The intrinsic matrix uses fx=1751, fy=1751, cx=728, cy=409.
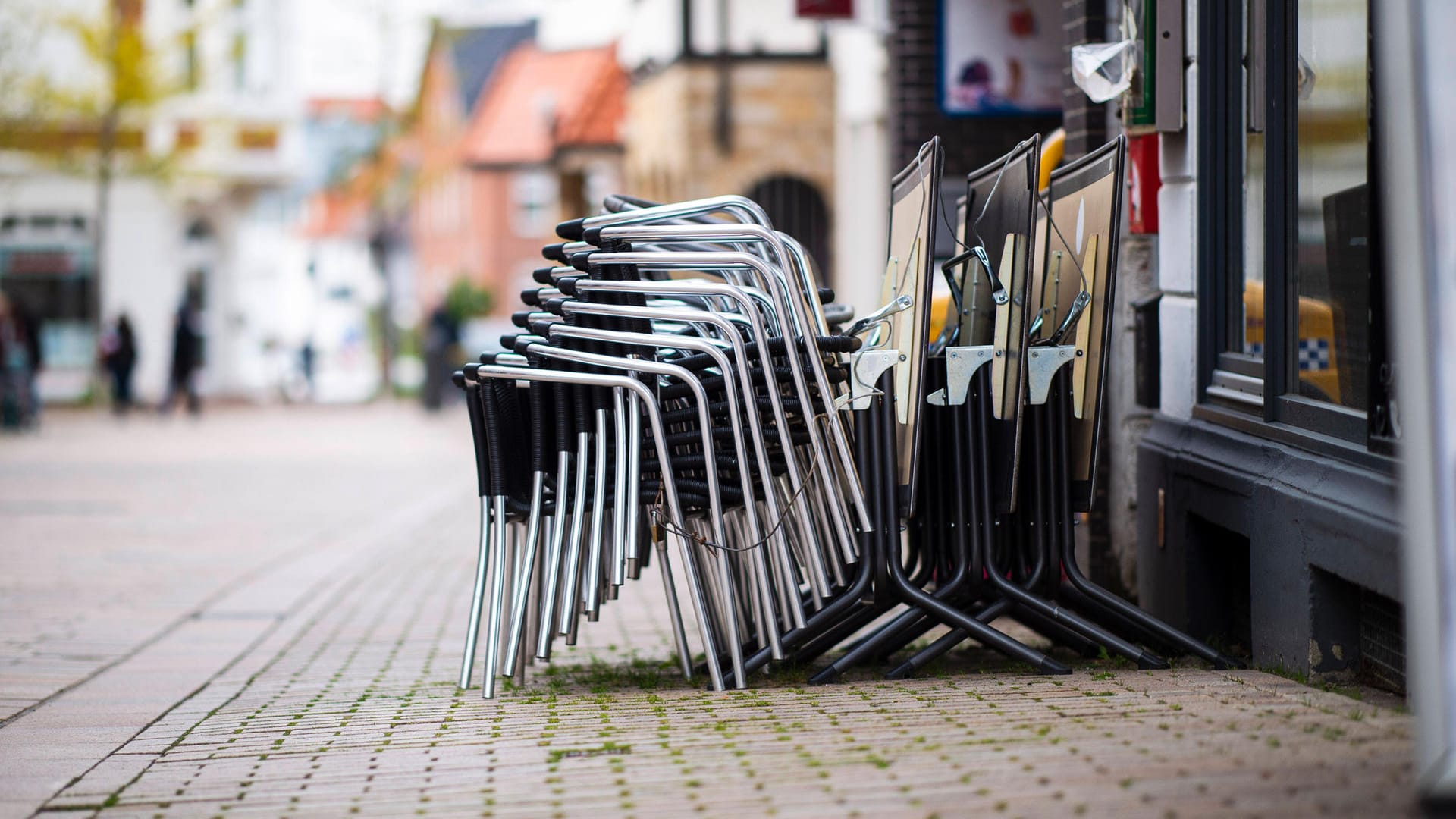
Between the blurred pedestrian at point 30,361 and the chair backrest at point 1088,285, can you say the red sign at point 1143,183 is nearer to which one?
Result: the chair backrest at point 1088,285

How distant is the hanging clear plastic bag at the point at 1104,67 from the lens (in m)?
5.79

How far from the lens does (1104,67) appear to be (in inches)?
231

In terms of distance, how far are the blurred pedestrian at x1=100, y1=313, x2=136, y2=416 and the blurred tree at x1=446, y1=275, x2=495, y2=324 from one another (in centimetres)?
586

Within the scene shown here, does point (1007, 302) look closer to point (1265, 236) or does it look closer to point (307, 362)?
point (1265, 236)

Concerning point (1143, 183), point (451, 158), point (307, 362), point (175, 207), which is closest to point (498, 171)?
point (451, 158)

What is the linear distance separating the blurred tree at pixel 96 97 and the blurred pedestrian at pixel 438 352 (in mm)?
5789

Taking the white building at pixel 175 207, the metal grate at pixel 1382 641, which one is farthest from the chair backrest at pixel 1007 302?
the white building at pixel 175 207

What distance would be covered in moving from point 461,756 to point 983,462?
1.75 m

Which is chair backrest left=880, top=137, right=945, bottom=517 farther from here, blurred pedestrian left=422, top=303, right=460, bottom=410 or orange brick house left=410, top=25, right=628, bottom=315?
orange brick house left=410, top=25, right=628, bottom=315

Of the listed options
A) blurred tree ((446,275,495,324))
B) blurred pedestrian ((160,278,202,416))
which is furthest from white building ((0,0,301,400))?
blurred pedestrian ((160,278,202,416))

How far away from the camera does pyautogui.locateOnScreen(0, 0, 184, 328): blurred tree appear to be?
93.7 feet

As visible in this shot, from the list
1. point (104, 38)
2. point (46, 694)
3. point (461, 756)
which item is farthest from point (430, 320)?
point (461, 756)

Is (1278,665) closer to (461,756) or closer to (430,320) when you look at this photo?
(461,756)

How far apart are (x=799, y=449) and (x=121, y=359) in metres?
25.3
